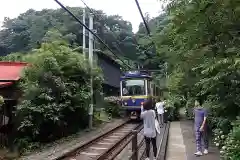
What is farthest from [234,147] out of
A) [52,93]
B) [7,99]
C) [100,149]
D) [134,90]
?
[134,90]

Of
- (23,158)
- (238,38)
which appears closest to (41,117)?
(23,158)

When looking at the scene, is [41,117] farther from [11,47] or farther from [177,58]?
[11,47]

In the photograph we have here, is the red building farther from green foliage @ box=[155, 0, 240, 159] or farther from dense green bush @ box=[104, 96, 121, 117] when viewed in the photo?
dense green bush @ box=[104, 96, 121, 117]

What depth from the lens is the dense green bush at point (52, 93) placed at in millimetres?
15258

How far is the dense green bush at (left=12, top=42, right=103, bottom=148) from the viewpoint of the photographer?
15.3 meters

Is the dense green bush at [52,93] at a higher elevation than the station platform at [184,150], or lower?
higher

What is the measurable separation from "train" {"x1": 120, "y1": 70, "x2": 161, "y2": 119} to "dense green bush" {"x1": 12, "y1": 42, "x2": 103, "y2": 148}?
6820 millimetres

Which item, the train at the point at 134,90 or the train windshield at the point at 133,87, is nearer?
the train at the point at 134,90

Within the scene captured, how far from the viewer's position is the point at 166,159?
1098 cm

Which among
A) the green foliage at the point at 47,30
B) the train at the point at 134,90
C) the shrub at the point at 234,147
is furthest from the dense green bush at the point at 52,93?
the green foliage at the point at 47,30

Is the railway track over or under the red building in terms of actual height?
under

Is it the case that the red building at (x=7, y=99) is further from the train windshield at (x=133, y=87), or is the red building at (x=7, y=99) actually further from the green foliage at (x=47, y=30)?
the green foliage at (x=47, y=30)

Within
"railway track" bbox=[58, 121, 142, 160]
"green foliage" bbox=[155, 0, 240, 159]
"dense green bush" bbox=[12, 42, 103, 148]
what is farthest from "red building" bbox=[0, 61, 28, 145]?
"green foliage" bbox=[155, 0, 240, 159]

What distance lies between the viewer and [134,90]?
25453mm
